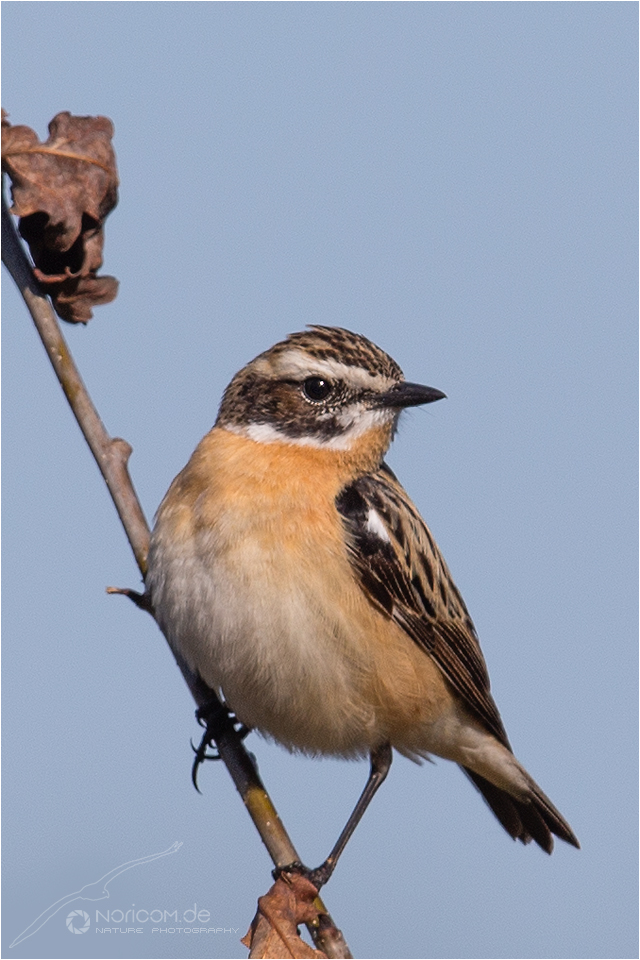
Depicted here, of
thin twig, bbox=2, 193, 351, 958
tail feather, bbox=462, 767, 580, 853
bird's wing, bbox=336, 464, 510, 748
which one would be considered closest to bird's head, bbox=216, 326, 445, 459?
bird's wing, bbox=336, 464, 510, 748

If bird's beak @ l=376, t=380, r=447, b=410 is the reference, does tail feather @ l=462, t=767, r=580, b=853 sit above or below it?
below

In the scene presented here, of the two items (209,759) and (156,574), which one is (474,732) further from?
(156,574)

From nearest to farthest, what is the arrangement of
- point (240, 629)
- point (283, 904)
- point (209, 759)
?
1. point (283, 904)
2. point (240, 629)
3. point (209, 759)

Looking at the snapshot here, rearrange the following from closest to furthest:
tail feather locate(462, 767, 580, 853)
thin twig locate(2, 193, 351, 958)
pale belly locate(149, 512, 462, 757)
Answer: thin twig locate(2, 193, 351, 958), pale belly locate(149, 512, 462, 757), tail feather locate(462, 767, 580, 853)

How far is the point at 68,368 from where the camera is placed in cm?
608

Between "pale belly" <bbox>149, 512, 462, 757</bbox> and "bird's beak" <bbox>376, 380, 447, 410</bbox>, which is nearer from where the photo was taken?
"pale belly" <bbox>149, 512, 462, 757</bbox>

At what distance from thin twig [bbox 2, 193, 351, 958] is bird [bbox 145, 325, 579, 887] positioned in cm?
91

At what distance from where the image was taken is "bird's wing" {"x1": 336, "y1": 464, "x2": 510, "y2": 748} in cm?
763

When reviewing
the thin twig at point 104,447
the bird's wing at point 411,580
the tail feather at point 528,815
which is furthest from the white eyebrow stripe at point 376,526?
the tail feather at point 528,815

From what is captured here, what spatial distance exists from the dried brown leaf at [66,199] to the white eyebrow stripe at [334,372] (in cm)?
163

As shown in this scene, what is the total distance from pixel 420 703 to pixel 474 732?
3.15 ft

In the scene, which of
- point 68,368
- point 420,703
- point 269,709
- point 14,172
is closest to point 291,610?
point 269,709

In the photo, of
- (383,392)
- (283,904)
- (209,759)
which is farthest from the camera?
(209,759)

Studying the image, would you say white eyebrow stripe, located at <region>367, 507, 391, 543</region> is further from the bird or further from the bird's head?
the bird's head
